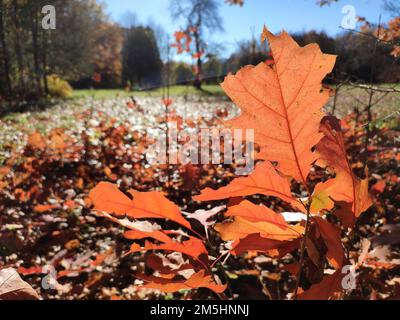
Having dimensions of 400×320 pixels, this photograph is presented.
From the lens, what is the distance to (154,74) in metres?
32.0

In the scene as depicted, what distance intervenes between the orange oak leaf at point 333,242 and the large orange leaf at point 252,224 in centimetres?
4

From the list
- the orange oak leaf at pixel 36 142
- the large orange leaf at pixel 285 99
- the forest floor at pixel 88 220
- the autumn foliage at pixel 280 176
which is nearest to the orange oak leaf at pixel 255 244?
the autumn foliage at pixel 280 176

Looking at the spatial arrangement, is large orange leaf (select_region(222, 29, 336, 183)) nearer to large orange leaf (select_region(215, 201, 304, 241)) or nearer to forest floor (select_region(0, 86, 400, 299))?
large orange leaf (select_region(215, 201, 304, 241))

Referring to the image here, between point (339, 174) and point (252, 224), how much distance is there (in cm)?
13

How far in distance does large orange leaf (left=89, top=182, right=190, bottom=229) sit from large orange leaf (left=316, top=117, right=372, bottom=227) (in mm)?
200

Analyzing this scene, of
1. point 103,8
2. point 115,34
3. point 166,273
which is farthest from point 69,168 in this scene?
point 115,34

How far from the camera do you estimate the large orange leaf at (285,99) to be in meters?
0.36

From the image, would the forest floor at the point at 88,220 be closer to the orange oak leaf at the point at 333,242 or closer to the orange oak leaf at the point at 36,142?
the orange oak leaf at the point at 36,142

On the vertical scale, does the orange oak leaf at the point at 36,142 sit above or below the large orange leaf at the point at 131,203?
below

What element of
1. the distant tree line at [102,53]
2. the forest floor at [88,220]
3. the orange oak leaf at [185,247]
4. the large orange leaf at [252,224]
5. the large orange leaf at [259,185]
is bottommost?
the forest floor at [88,220]

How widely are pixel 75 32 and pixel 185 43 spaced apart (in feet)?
42.0
